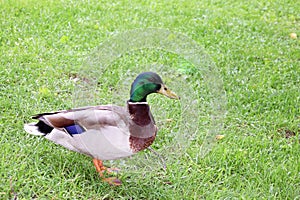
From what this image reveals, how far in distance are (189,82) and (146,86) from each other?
1313 mm

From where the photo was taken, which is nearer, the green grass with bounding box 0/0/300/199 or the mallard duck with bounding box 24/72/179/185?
the mallard duck with bounding box 24/72/179/185

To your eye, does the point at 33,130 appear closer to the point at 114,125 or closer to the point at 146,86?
the point at 114,125

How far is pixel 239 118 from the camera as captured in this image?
3.49 meters

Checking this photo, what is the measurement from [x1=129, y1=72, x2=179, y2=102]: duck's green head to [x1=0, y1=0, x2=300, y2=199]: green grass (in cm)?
58

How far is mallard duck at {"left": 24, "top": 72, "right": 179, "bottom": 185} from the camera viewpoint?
2.51m

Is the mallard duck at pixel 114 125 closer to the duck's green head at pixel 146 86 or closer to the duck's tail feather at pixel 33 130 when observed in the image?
the duck's green head at pixel 146 86

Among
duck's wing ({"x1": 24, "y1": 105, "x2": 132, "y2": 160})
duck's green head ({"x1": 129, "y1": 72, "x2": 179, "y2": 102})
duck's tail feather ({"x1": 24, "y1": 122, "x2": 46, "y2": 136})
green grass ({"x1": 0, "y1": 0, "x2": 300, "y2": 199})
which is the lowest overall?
green grass ({"x1": 0, "y1": 0, "x2": 300, "y2": 199})

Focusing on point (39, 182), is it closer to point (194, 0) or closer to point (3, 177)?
point (3, 177)

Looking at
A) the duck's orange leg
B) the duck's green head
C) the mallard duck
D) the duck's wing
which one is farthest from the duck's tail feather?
the duck's green head

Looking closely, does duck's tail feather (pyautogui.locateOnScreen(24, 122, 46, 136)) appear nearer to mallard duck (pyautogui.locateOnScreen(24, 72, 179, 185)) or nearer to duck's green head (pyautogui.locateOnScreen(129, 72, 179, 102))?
mallard duck (pyautogui.locateOnScreen(24, 72, 179, 185))

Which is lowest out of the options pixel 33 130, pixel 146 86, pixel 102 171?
pixel 102 171

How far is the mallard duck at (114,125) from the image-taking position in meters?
2.51

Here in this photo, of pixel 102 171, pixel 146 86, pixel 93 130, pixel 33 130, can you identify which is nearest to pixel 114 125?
pixel 93 130

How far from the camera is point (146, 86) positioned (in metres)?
2.48
